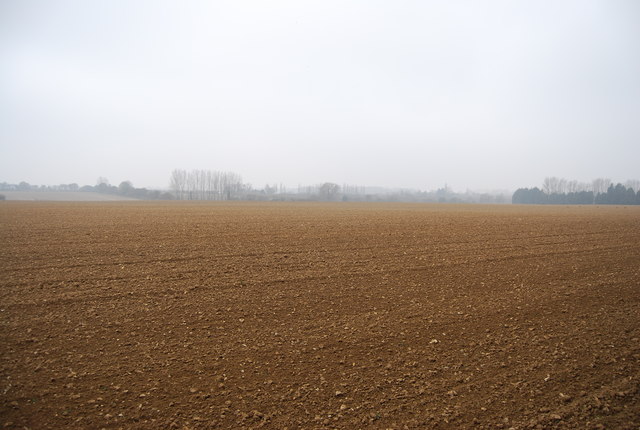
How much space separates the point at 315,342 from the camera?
5.47 metres

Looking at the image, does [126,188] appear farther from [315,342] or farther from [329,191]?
[315,342]

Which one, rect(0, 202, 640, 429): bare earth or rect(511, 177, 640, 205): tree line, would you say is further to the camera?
rect(511, 177, 640, 205): tree line

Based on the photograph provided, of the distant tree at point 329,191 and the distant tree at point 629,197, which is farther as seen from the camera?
the distant tree at point 329,191

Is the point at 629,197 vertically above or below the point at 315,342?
above

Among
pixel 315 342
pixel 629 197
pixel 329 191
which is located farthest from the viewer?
pixel 329 191

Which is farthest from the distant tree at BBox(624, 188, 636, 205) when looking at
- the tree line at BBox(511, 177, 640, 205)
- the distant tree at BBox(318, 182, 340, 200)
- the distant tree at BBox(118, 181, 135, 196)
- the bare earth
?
the distant tree at BBox(118, 181, 135, 196)

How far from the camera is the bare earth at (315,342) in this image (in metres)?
3.92

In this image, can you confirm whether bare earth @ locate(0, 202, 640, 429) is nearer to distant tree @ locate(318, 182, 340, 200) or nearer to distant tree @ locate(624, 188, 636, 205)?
distant tree @ locate(318, 182, 340, 200)

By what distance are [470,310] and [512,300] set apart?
137cm

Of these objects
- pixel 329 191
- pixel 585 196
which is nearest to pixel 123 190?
pixel 329 191

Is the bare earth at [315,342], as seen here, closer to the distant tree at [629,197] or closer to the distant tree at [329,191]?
the distant tree at [329,191]

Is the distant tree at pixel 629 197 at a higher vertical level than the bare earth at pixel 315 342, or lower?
higher

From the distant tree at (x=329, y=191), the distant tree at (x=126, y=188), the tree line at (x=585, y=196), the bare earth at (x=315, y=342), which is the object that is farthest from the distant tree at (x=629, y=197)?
the distant tree at (x=126, y=188)

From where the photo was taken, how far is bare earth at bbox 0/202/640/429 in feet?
12.9
